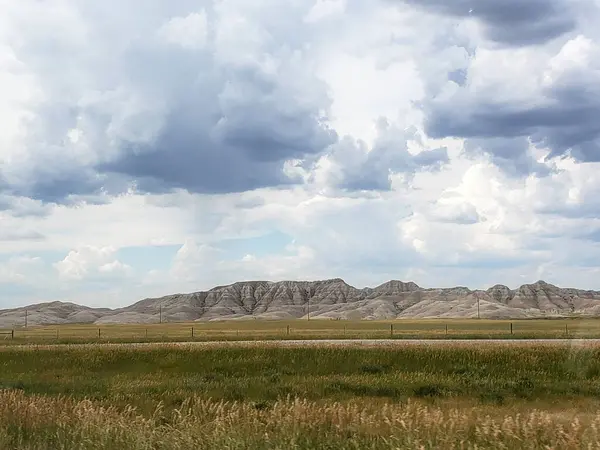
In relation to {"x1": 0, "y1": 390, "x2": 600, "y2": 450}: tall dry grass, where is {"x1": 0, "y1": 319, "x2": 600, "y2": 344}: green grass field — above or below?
below

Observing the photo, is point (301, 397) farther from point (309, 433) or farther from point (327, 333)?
point (327, 333)

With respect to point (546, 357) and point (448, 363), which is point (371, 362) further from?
point (546, 357)

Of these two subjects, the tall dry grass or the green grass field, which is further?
the green grass field

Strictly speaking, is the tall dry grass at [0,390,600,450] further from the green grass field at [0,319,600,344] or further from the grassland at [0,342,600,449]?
the green grass field at [0,319,600,344]

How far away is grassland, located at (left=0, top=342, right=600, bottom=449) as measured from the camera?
438 inches

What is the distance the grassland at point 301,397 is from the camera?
11.1 meters

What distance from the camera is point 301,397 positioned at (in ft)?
87.9

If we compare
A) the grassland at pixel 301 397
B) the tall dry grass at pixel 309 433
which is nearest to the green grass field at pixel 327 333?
the grassland at pixel 301 397

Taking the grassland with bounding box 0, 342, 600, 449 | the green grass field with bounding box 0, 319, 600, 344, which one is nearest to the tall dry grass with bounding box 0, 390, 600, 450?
the grassland with bounding box 0, 342, 600, 449

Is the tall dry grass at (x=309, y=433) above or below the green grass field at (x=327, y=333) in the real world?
above

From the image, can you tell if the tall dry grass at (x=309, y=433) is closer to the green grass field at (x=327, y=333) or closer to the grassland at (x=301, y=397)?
the grassland at (x=301, y=397)

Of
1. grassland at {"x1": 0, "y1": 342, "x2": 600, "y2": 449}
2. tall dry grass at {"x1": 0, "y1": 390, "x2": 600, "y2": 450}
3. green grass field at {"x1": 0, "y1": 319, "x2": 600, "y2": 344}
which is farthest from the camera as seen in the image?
green grass field at {"x1": 0, "y1": 319, "x2": 600, "y2": 344}

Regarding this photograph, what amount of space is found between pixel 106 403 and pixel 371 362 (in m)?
18.0

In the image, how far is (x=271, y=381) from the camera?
3200 cm
